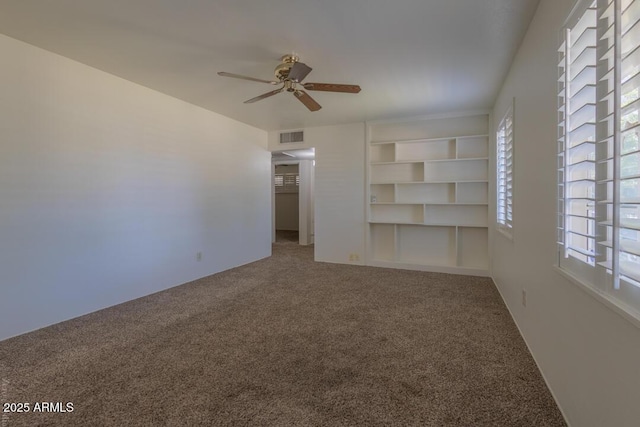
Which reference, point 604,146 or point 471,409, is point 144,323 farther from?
point 604,146

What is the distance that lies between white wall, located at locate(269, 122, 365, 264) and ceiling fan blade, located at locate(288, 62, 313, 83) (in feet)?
8.12

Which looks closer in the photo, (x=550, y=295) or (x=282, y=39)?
(x=550, y=295)

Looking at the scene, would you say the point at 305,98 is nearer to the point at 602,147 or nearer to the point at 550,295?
the point at 602,147

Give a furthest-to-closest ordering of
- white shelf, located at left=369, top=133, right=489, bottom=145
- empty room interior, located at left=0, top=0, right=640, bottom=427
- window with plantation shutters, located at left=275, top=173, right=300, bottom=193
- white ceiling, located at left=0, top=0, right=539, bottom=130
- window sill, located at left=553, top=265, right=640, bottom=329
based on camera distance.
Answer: window with plantation shutters, located at left=275, top=173, right=300, bottom=193
white shelf, located at left=369, top=133, right=489, bottom=145
white ceiling, located at left=0, top=0, right=539, bottom=130
empty room interior, located at left=0, top=0, right=640, bottom=427
window sill, located at left=553, top=265, right=640, bottom=329

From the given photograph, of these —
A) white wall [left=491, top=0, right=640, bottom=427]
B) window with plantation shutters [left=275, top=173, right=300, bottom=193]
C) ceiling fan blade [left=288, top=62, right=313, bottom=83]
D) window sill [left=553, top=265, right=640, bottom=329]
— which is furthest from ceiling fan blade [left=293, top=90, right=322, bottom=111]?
window with plantation shutters [left=275, top=173, right=300, bottom=193]

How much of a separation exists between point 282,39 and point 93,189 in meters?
2.34

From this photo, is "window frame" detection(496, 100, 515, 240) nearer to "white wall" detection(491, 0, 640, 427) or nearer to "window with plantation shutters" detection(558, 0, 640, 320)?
"white wall" detection(491, 0, 640, 427)

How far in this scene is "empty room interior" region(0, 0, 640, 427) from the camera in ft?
4.30

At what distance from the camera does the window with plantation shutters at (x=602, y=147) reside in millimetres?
952

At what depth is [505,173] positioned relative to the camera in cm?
316

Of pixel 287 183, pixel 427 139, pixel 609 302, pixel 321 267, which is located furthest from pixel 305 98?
pixel 287 183

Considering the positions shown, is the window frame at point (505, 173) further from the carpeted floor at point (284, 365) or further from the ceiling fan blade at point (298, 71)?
the ceiling fan blade at point (298, 71)

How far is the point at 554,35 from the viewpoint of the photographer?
1.63 meters

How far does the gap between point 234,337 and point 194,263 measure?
6.82 ft
